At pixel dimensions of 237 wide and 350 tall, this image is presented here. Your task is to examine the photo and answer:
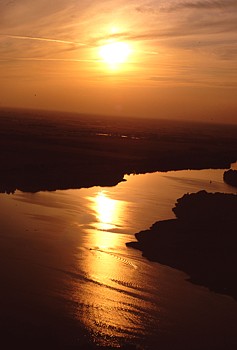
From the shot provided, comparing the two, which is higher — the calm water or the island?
the island

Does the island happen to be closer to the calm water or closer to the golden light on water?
the calm water

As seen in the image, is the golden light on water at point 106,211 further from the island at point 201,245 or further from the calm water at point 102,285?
the island at point 201,245

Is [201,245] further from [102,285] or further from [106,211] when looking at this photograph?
[106,211]

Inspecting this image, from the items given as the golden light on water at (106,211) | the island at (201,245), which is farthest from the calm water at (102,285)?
the island at (201,245)

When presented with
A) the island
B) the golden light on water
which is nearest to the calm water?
the golden light on water

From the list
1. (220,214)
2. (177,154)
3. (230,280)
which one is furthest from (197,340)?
(177,154)

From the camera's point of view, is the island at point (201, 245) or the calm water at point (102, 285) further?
the island at point (201, 245)

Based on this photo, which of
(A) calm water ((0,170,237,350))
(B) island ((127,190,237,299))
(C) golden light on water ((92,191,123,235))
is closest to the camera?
(A) calm water ((0,170,237,350))

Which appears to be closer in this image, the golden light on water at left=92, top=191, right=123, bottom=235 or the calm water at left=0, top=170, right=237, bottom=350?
the calm water at left=0, top=170, right=237, bottom=350
